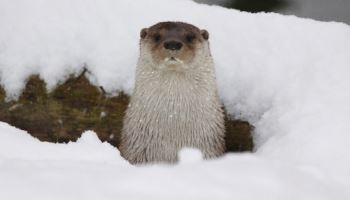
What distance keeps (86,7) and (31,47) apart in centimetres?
45

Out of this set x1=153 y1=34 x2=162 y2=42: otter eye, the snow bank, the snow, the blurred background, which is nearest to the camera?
the snow bank

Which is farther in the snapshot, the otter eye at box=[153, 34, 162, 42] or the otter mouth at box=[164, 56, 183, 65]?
the otter eye at box=[153, 34, 162, 42]

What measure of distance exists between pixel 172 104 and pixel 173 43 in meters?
0.42

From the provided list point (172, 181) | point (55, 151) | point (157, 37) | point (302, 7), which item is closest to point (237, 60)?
point (157, 37)

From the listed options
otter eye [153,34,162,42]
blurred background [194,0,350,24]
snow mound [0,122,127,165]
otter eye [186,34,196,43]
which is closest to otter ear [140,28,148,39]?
otter eye [153,34,162,42]

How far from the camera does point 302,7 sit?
685 cm

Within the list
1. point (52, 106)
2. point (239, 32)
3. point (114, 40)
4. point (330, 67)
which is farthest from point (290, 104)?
point (52, 106)

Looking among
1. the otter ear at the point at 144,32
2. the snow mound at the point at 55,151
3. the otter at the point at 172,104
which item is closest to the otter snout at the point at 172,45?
the otter at the point at 172,104

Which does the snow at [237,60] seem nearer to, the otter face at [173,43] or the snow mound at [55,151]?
the snow mound at [55,151]

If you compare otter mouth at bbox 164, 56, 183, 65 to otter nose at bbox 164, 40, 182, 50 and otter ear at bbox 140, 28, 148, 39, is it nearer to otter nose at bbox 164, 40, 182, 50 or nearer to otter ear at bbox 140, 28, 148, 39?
otter nose at bbox 164, 40, 182, 50

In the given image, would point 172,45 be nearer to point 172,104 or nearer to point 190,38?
point 190,38

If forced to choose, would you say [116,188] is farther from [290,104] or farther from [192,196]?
[290,104]

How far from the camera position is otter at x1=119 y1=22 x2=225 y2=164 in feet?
Answer: 11.9

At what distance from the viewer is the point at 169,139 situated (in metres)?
3.71
